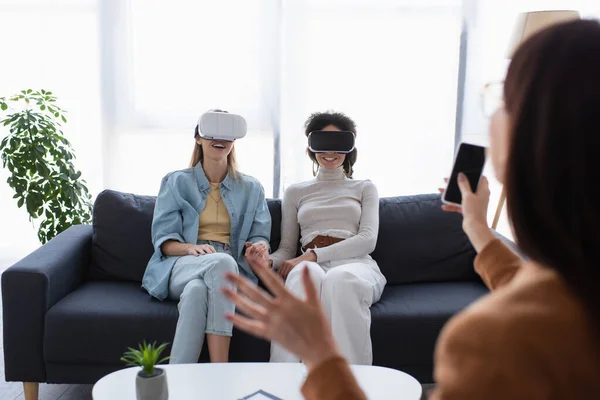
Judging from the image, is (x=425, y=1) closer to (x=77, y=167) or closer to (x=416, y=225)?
(x=416, y=225)

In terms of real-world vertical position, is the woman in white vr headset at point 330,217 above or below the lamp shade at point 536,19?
below

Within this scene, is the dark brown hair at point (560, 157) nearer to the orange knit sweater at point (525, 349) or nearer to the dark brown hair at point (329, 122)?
the orange knit sweater at point (525, 349)

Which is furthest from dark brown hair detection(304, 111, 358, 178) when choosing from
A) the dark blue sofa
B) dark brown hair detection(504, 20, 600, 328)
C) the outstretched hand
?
dark brown hair detection(504, 20, 600, 328)

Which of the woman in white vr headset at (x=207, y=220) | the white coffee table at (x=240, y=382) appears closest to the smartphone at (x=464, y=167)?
the white coffee table at (x=240, y=382)

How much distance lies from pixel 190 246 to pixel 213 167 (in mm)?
418

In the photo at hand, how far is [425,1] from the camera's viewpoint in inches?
162

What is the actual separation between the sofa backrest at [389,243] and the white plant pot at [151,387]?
1282 mm

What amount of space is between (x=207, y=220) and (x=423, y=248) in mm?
995

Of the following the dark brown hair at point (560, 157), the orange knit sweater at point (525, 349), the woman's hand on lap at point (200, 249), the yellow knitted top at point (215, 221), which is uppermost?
the dark brown hair at point (560, 157)

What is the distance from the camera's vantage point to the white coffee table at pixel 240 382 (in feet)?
5.99

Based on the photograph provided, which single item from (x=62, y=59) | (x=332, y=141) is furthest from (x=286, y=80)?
(x=62, y=59)

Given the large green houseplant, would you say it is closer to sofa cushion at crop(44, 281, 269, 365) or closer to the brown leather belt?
sofa cushion at crop(44, 281, 269, 365)

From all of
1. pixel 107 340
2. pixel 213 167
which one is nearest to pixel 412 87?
pixel 213 167

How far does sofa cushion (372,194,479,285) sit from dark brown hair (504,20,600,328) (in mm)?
2439
